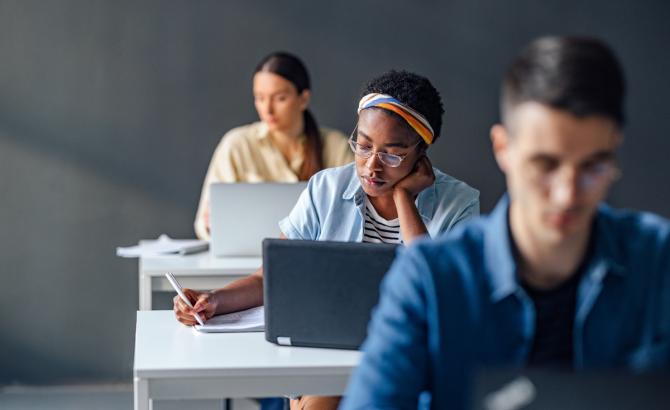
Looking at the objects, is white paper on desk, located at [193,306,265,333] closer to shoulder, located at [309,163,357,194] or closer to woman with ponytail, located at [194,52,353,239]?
shoulder, located at [309,163,357,194]

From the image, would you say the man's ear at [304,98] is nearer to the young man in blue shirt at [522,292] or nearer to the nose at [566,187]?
the young man in blue shirt at [522,292]

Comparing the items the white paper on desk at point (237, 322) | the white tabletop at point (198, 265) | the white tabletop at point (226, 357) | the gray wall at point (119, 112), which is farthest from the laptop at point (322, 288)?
the gray wall at point (119, 112)

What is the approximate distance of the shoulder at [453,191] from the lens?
249 cm

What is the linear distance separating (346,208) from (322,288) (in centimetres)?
52

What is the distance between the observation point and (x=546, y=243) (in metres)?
1.27

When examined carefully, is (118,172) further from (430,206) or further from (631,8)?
(631,8)

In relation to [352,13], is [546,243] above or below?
below

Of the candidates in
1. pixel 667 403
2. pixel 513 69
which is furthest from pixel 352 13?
pixel 667 403

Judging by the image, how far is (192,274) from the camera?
125 inches

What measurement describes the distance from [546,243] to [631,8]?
384 centimetres

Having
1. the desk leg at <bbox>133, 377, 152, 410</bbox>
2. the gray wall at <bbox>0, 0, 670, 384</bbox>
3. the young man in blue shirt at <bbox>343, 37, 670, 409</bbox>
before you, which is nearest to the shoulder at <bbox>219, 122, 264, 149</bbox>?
the gray wall at <bbox>0, 0, 670, 384</bbox>

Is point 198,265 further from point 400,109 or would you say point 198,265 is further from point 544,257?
point 544,257

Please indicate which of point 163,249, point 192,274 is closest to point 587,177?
point 192,274

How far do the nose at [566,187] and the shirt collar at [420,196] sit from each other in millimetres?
1274
